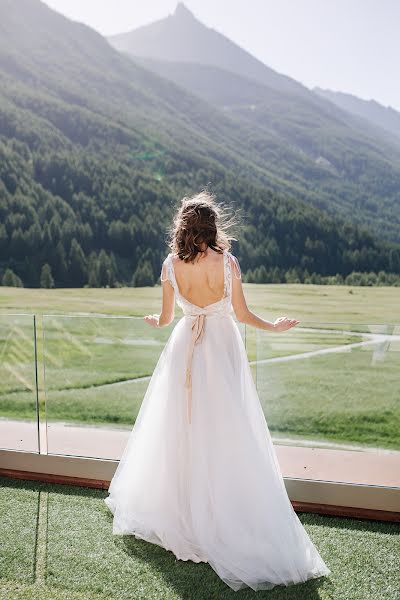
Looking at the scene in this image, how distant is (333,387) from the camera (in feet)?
9.01

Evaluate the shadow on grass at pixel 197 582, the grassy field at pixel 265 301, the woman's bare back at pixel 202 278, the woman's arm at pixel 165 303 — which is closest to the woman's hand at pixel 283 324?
the woman's bare back at pixel 202 278

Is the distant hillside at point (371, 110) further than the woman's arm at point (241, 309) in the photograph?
Yes

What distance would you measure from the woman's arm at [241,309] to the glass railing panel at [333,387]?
0.35 metres

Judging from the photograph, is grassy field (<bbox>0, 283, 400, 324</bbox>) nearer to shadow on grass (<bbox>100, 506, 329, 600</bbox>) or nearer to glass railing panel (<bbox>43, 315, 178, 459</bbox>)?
glass railing panel (<bbox>43, 315, 178, 459</bbox>)

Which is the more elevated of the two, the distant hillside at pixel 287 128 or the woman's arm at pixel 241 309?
the distant hillside at pixel 287 128

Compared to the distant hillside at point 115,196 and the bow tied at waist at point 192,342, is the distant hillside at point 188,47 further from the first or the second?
the bow tied at waist at point 192,342

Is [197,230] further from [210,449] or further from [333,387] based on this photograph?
[333,387]

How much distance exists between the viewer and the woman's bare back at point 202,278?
211 cm

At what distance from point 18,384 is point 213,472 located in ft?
4.78

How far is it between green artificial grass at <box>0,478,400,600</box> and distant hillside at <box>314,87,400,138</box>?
173ft

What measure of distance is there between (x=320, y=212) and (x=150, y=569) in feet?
92.0

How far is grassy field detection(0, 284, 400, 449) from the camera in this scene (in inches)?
104

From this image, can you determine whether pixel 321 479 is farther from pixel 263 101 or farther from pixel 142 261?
pixel 263 101

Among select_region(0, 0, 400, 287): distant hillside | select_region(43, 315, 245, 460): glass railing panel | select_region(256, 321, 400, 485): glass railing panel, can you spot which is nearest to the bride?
select_region(256, 321, 400, 485): glass railing panel
